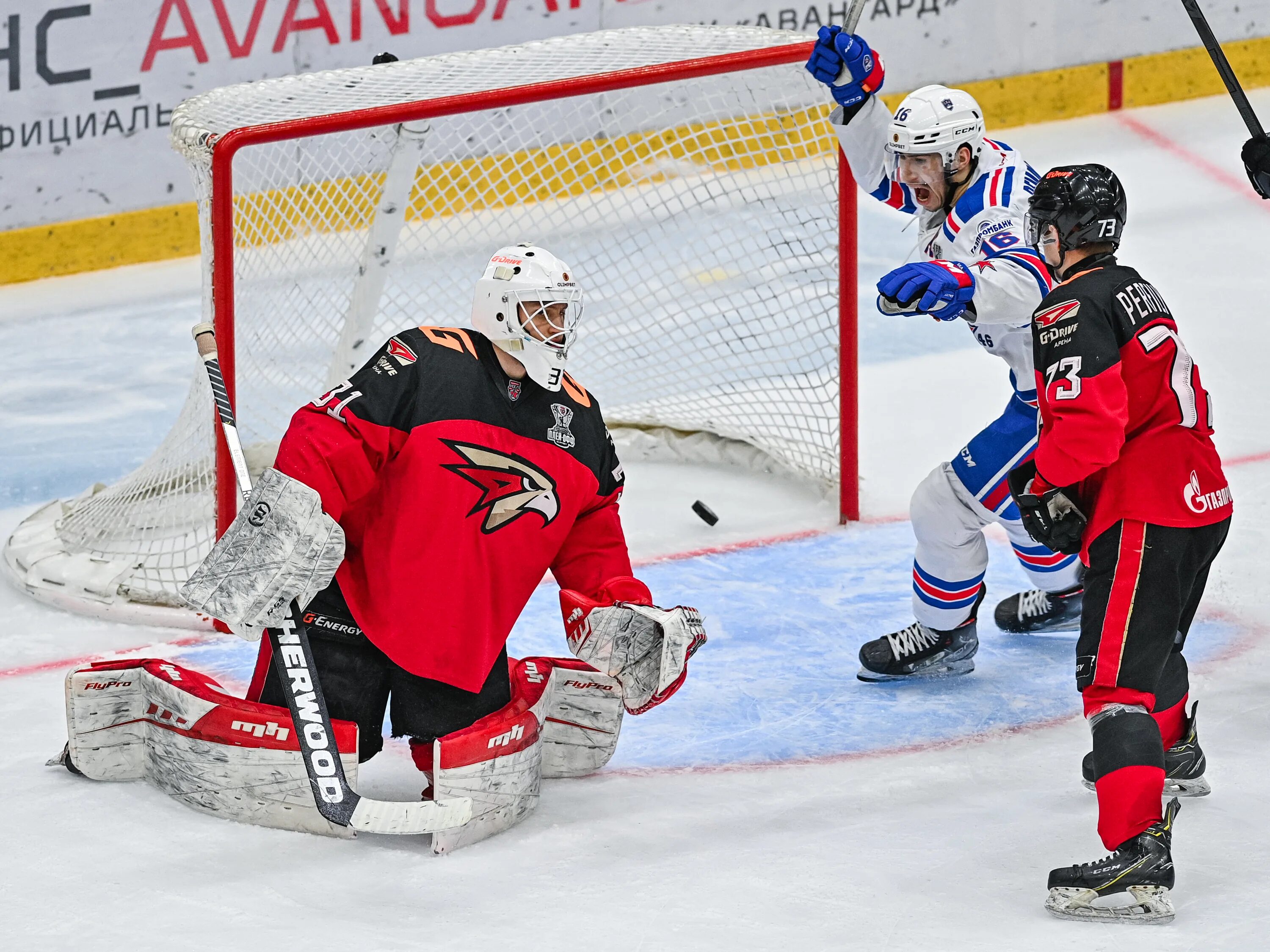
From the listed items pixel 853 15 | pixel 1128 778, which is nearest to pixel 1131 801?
pixel 1128 778

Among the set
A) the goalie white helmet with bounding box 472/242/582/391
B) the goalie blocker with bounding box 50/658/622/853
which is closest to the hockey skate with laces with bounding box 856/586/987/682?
the goalie blocker with bounding box 50/658/622/853

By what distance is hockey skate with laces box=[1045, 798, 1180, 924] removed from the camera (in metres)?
3.27

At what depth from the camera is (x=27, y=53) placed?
6996 millimetres

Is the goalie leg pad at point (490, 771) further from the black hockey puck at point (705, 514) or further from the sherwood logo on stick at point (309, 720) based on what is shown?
the black hockey puck at point (705, 514)

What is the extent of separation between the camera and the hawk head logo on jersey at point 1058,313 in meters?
3.33

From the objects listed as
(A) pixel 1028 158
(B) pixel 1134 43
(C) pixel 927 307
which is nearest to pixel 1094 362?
(C) pixel 927 307

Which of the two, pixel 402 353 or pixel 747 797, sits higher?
pixel 402 353

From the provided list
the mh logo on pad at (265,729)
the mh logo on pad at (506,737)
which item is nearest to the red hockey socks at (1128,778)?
the mh logo on pad at (506,737)

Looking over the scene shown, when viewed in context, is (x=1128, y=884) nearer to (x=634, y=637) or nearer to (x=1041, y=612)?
(x=634, y=637)

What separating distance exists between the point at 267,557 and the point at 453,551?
1.14 feet

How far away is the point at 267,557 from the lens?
11.3 ft

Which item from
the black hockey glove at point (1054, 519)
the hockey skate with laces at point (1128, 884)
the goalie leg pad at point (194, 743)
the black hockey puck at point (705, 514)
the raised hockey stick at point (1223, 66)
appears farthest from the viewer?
the black hockey puck at point (705, 514)

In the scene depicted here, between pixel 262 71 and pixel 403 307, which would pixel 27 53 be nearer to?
pixel 262 71

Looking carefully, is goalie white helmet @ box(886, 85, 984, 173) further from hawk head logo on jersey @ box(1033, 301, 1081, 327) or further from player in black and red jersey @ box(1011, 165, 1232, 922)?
hawk head logo on jersey @ box(1033, 301, 1081, 327)
